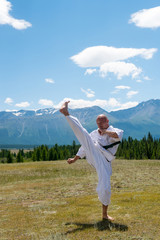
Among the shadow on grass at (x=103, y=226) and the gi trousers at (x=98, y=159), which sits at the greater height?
the gi trousers at (x=98, y=159)

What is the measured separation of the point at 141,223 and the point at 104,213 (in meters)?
1.36

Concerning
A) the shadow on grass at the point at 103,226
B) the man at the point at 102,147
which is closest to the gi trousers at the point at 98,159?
the man at the point at 102,147

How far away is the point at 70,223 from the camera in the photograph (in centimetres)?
889

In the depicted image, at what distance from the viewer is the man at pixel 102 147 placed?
832 cm

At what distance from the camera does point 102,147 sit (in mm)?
8688

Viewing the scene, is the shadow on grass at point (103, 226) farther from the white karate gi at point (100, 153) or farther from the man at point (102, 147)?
the white karate gi at point (100, 153)

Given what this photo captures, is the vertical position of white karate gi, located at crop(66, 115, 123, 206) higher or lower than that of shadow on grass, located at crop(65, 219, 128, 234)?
higher

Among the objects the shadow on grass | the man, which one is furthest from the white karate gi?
the shadow on grass

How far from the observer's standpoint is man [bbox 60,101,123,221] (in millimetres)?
8320

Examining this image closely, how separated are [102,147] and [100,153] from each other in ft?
0.74

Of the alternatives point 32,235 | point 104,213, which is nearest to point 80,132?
point 104,213

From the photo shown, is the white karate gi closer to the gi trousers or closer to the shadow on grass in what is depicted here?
the gi trousers

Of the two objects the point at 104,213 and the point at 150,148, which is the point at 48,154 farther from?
the point at 104,213

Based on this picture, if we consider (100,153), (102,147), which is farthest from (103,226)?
(102,147)
